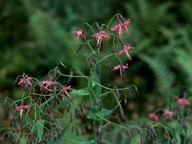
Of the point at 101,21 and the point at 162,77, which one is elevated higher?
the point at 101,21

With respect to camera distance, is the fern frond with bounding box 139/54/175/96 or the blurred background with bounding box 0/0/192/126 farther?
the blurred background with bounding box 0/0/192/126

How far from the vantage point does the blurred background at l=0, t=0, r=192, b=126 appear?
5.54 m

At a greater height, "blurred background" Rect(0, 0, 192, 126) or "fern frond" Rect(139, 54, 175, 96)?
"blurred background" Rect(0, 0, 192, 126)

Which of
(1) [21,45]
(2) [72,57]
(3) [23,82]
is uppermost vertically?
(1) [21,45]

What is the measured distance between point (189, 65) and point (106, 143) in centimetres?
287

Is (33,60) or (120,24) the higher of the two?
(33,60)

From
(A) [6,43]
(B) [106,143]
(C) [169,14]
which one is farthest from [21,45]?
(B) [106,143]

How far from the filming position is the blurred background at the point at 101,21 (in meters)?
5.54

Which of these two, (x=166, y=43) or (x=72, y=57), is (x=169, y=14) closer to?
(x=166, y=43)

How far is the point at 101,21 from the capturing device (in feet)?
21.8

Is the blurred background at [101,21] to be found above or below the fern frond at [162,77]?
above

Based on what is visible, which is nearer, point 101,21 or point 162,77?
point 162,77

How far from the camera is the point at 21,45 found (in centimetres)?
634

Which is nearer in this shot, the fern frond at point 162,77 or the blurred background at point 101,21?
the fern frond at point 162,77
